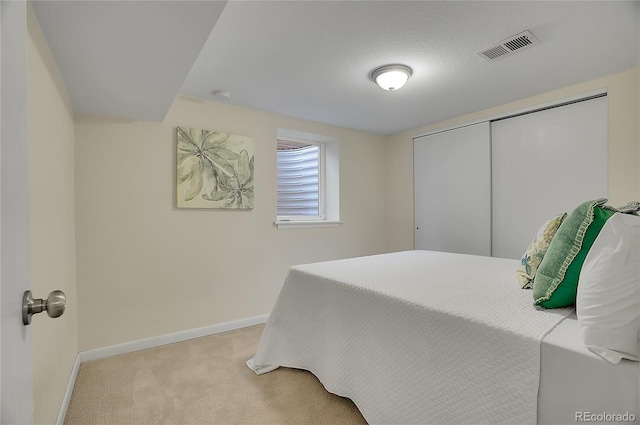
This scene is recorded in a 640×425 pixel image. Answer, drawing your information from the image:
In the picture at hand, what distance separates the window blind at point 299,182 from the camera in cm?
377

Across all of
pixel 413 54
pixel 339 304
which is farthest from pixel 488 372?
pixel 413 54

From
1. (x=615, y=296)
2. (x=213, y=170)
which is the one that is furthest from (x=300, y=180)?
(x=615, y=296)

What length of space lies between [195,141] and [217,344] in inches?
70.5

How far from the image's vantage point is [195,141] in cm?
280

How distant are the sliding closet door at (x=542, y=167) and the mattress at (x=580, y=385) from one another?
84.5 inches

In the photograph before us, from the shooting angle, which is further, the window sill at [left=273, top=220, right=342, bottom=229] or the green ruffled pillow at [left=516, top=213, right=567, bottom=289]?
the window sill at [left=273, top=220, right=342, bottom=229]

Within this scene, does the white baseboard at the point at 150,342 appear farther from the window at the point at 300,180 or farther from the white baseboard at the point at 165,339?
the window at the point at 300,180

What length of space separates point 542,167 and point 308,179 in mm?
2460

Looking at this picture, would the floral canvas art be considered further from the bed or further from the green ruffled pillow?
the green ruffled pillow

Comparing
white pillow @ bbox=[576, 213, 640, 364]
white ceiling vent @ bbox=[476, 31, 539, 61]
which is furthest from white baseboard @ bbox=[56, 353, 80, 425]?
white ceiling vent @ bbox=[476, 31, 539, 61]

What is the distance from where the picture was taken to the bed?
955 mm

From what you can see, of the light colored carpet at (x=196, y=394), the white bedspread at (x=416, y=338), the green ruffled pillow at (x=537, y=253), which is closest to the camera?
the white bedspread at (x=416, y=338)

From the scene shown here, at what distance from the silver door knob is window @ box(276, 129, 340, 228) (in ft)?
9.95

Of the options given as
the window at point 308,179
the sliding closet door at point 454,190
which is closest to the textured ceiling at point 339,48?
the sliding closet door at point 454,190
